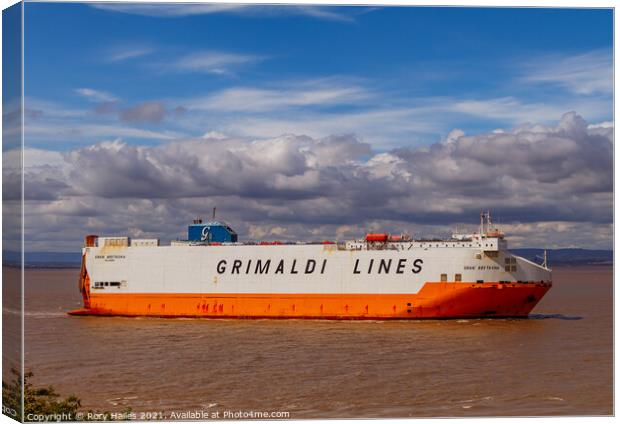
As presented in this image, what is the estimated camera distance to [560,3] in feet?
59.4

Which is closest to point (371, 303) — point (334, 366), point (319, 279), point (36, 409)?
point (319, 279)

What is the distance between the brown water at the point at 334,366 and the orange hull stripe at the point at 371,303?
0.87 meters

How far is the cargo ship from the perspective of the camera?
38.1m

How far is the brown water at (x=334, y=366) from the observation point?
21.0m

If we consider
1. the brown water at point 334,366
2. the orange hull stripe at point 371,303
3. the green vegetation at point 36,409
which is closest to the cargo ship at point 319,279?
the orange hull stripe at point 371,303

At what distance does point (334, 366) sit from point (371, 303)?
12.2 meters

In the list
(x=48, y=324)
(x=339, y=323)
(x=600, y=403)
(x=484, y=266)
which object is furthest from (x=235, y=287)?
(x=600, y=403)

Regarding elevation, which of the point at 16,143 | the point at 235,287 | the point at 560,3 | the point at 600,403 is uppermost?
the point at 560,3

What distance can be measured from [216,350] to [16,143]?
15.5 m

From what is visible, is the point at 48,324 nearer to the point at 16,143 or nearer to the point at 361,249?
the point at 361,249

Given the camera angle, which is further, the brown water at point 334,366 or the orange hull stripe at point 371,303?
the orange hull stripe at point 371,303

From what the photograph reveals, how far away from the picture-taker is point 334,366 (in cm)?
2675

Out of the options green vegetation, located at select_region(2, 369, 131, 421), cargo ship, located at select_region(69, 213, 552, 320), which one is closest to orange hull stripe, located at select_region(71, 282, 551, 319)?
cargo ship, located at select_region(69, 213, 552, 320)

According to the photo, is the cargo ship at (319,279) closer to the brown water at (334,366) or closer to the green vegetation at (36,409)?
the brown water at (334,366)
